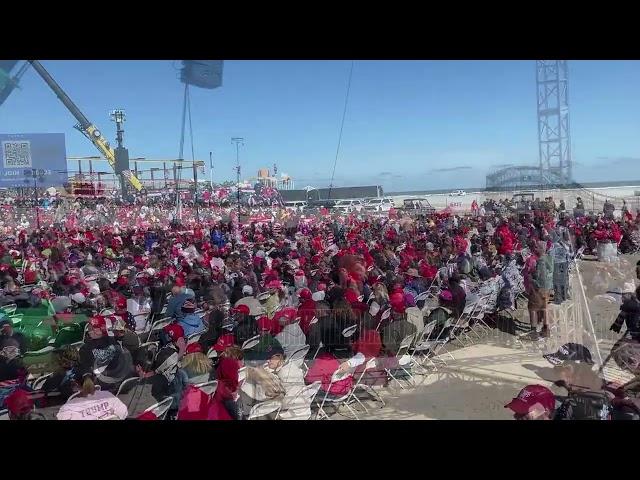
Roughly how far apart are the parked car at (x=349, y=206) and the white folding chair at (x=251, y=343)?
686 centimetres

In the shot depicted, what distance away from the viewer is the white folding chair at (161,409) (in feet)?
9.52

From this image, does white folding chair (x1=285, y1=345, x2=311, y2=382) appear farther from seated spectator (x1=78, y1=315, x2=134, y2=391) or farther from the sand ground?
seated spectator (x1=78, y1=315, x2=134, y2=391)

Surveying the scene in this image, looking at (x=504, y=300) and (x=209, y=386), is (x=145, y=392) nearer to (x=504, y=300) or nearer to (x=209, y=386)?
(x=209, y=386)

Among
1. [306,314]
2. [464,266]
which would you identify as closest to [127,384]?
[306,314]

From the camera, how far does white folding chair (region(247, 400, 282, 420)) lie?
10.6 feet

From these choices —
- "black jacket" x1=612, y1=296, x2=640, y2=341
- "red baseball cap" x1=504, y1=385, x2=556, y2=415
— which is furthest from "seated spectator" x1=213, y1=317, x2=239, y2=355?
"black jacket" x1=612, y1=296, x2=640, y2=341

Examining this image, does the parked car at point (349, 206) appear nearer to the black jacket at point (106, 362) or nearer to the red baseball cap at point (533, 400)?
the black jacket at point (106, 362)

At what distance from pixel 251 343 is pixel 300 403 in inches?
35.6

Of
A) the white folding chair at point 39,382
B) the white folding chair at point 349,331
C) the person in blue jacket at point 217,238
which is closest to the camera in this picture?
the white folding chair at point 39,382

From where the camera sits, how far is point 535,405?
2.47 metres

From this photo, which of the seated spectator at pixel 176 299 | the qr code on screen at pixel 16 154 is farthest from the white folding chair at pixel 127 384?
the qr code on screen at pixel 16 154
